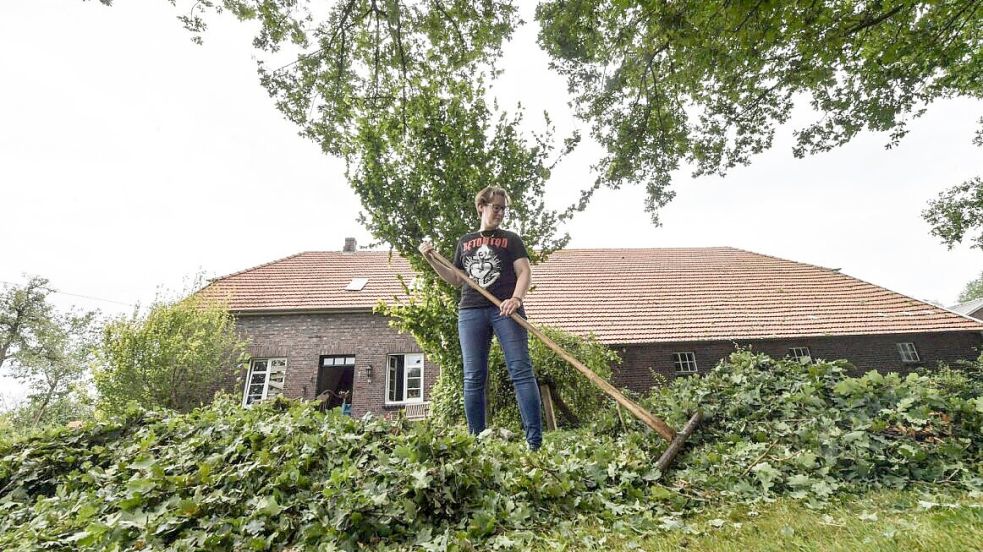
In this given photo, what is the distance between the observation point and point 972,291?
212ft

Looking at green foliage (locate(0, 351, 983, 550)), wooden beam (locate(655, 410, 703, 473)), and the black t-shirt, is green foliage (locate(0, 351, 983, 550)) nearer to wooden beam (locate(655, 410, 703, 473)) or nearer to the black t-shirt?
wooden beam (locate(655, 410, 703, 473))

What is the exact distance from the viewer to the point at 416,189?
18.7 feet

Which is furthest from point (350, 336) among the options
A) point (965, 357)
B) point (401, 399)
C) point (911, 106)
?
point (965, 357)

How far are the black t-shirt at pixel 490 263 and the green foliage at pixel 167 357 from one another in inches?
364

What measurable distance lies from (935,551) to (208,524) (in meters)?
2.76

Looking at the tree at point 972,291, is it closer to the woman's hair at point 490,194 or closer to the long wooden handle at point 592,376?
the long wooden handle at point 592,376

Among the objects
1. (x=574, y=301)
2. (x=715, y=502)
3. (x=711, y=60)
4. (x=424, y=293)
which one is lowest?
(x=715, y=502)

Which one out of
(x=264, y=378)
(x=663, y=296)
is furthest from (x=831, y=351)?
(x=264, y=378)

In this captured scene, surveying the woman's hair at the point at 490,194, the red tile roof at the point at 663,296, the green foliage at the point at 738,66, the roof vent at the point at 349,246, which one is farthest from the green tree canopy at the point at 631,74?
the roof vent at the point at 349,246

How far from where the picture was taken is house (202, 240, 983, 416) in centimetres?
1167

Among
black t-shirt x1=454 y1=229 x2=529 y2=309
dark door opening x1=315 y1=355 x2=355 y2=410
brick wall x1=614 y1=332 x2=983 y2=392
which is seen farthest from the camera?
dark door opening x1=315 y1=355 x2=355 y2=410

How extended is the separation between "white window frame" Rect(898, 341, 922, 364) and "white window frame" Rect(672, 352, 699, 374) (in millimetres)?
6897

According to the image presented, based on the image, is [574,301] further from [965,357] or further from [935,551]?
[965,357]

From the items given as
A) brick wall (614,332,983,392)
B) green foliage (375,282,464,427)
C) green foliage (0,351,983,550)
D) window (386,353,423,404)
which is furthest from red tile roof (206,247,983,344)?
green foliage (0,351,983,550)
